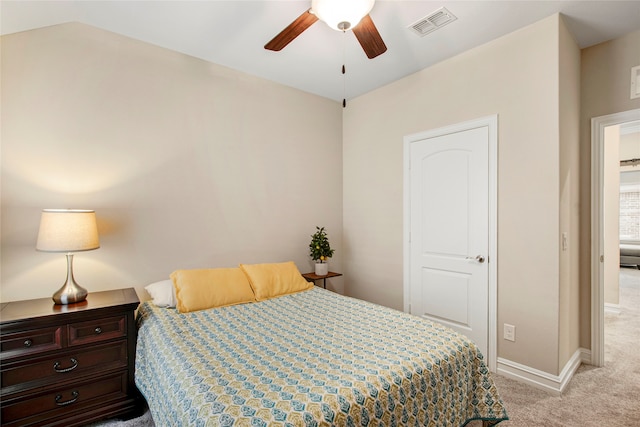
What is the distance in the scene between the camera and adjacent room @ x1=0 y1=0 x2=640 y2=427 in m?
1.68

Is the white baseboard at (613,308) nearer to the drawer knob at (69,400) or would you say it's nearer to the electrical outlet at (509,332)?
the electrical outlet at (509,332)

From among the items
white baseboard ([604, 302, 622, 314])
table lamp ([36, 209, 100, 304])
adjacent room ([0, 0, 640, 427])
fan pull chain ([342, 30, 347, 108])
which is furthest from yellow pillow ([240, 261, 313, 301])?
white baseboard ([604, 302, 622, 314])

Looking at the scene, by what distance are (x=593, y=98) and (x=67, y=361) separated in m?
4.40

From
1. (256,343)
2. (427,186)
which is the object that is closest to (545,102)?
(427,186)

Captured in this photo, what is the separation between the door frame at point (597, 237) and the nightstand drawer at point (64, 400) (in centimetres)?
373

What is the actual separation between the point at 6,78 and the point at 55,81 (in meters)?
0.25

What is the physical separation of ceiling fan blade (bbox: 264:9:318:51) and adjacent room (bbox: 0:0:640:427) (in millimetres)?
12

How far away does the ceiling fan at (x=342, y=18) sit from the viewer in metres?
1.69

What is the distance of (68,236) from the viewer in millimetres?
1908

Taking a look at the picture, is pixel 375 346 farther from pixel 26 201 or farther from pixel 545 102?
pixel 26 201

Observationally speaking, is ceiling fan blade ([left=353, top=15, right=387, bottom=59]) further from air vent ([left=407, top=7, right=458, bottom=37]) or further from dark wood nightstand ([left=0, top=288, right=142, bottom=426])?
dark wood nightstand ([left=0, top=288, right=142, bottom=426])

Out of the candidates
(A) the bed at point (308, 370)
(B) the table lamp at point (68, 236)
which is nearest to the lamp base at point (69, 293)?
(B) the table lamp at point (68, 236)

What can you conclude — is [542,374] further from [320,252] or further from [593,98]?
[593,98]

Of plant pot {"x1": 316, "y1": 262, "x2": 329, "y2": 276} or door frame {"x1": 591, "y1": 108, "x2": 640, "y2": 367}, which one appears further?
plant pot {"x1": 316, "y1": 262, "x2": 329, "y2": 276}
